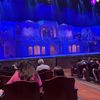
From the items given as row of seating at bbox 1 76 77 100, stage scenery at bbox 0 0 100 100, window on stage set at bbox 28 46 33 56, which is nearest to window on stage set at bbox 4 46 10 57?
stage scenery at bbox 0 0 100 100

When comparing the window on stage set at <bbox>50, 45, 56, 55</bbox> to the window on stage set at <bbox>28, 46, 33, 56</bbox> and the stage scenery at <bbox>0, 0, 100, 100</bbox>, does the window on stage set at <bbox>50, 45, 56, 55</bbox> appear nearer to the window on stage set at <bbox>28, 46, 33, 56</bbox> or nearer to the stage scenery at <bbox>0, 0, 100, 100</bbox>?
the stage scenery at <bbox>0, 0, 100, 100</bbox>

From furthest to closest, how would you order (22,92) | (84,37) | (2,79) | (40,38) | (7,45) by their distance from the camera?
(84,37) < (40,38) < (7,45) < (2,79) < (22,92)

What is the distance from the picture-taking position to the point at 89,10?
20328 mm

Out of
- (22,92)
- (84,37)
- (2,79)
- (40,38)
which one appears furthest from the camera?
(84,37)

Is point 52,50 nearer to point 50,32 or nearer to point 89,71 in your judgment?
point 50,32

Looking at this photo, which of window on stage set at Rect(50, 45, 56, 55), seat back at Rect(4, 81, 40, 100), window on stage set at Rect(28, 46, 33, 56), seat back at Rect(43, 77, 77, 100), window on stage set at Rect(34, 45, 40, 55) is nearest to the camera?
seat back at Rect(4, 81, 40, 100)

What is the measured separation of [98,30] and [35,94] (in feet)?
52.4

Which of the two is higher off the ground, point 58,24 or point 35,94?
point 58,24

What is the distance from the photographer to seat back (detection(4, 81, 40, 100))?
4.59 m

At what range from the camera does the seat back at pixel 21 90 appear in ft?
15.1

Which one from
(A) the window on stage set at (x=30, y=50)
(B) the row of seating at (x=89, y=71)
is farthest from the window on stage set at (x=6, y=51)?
(B) the row of seating at (x=89, y=71)

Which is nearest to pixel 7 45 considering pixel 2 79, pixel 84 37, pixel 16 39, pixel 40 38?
pixel 16 39

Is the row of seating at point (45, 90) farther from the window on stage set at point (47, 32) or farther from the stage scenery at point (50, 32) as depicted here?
the window on stage set at point (47, 32)

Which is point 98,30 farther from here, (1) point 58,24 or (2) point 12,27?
(2) point 12,27
